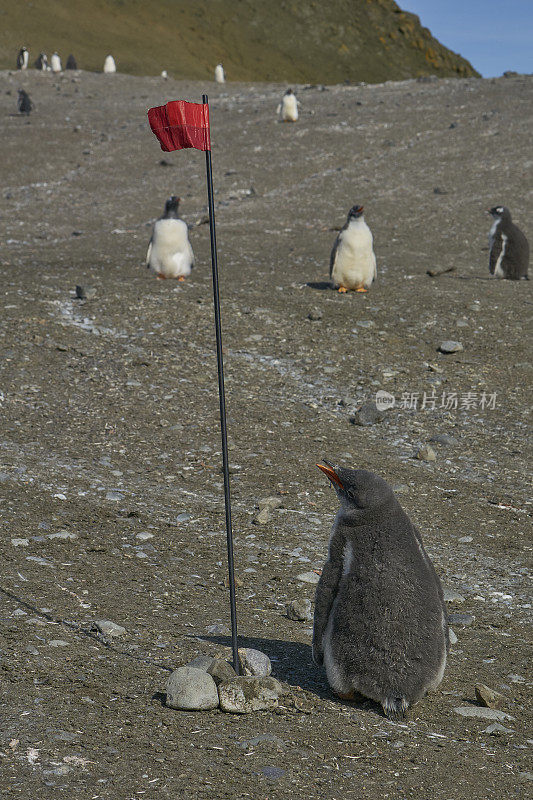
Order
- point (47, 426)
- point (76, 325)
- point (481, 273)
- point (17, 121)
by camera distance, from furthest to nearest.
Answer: point (17, 121) < point (481, 273) < point (76, 325) < point (47, 426)

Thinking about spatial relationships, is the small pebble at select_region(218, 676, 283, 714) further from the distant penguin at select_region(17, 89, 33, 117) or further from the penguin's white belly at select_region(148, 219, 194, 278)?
the distant penguin at select_region(17, 89, 33, 117)

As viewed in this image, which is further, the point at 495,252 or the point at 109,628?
the point at 495,252

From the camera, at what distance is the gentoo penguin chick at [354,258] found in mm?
11375

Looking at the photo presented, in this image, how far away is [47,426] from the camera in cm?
759

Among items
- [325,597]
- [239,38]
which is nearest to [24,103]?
[325,597]

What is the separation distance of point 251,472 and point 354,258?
5.12m

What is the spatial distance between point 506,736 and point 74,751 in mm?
1738

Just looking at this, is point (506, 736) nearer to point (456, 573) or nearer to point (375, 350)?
point (456, 573)

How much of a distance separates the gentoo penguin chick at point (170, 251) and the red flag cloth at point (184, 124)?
7.89 m

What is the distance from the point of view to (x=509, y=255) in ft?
41.6

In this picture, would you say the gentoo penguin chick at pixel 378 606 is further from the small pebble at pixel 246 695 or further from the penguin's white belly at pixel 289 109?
the penguin's white belly at pixel 289 109

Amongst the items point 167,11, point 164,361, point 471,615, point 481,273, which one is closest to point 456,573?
point 471,615

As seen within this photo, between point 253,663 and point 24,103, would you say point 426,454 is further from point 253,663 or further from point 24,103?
point 24,103

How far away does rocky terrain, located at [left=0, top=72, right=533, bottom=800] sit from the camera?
3.27 meters
